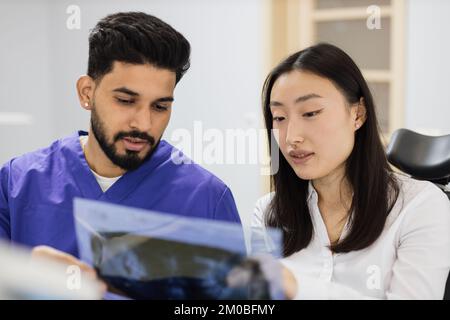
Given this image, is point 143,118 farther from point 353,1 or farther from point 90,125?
point 353,1

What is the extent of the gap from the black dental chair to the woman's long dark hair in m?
0.14

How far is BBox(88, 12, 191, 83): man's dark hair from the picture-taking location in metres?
0.88

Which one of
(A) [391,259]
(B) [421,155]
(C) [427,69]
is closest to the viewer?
(A) [391,259]

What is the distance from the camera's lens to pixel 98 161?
958 millimetres

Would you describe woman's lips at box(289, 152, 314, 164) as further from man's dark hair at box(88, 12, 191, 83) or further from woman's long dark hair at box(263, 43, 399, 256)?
man's dark hair at box(88, 12, 191, 83)

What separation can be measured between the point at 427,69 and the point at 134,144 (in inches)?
32.3

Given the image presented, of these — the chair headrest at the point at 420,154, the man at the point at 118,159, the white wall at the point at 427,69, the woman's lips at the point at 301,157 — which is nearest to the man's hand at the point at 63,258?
the man at the point at 118,159

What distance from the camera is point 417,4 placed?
118cm

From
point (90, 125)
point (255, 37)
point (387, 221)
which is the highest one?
point (255, 37)

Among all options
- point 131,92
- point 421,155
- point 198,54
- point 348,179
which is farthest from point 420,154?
point 131,92

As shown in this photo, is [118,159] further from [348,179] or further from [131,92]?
[348,179]

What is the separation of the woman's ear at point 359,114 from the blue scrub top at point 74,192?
0.92 feet

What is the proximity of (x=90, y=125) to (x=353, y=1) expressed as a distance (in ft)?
2.01

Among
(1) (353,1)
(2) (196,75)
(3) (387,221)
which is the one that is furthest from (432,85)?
(2) (196,75)
